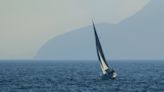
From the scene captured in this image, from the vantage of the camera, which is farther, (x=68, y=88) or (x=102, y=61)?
(x=102, y=61)

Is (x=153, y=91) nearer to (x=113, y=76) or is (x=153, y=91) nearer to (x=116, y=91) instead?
(x=116, y=91)

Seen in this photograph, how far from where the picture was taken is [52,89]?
99812mm

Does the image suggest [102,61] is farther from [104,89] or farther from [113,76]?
[104,89]

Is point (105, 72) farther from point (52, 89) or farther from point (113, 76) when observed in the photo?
point (52, 89)

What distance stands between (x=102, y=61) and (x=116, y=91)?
25605 millimetres

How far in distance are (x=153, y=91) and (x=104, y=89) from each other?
835 centimetres

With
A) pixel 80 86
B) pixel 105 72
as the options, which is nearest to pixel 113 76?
pixel 105 72

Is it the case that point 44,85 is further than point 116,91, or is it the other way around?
point 44,85

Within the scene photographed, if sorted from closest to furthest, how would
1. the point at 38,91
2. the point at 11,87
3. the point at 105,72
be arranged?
the point at 38,91 < the point at 11,87 < the point at 105,72

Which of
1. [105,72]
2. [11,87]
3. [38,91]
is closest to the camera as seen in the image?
[38,91]

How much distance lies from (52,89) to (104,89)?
27.7 feet

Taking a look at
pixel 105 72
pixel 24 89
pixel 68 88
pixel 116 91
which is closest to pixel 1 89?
pixel 24 89

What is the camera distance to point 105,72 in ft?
394

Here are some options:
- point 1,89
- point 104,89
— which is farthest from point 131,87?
point 1,89
